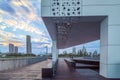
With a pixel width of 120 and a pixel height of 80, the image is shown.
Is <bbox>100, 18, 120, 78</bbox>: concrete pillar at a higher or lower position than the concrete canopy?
lower

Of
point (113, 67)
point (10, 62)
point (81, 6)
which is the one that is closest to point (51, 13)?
point (81, 6)

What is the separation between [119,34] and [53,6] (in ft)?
12.3

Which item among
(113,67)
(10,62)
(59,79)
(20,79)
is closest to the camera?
(113,67)

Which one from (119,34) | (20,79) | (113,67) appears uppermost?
(119,34)

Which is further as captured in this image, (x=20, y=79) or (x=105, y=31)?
(x=20, y=79)

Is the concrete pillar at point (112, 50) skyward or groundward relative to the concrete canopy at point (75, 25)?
groundward

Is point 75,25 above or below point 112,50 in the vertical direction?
above

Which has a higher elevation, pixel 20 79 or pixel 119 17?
pixel 119 17

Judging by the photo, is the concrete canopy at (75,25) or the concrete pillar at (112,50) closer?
the concrete pillar at (112,50)

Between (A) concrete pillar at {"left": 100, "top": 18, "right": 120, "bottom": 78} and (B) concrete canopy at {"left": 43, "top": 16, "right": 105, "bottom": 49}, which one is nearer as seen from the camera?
(A) concrete pillar at {"left": 100, "top": 18, "right": 120, "bottom": 78}

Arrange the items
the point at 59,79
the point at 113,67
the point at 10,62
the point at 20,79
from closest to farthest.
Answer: the point at 113,67
the point at 59,79
the point at 20,79
the point at 10,62

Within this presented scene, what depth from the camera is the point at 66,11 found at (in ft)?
38.7

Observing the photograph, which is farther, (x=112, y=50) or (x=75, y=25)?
(x=75, y=25)

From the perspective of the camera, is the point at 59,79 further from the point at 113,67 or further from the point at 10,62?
the point at 10,62
